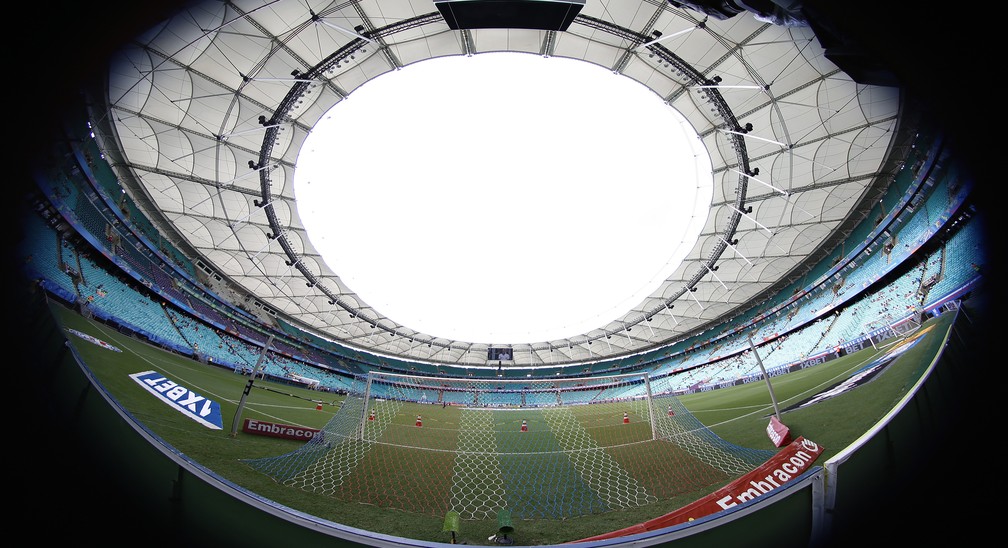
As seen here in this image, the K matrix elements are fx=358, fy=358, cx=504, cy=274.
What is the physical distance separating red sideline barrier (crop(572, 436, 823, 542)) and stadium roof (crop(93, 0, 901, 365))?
8857mm

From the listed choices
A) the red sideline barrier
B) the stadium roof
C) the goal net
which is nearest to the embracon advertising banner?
the goal net

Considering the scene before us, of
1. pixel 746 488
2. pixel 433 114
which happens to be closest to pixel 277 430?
pixel 746 488

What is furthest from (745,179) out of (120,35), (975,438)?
(120,35)

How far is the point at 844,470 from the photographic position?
2.23 meters

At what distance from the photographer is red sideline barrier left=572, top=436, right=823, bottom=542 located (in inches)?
156

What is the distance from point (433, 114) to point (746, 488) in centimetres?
2370

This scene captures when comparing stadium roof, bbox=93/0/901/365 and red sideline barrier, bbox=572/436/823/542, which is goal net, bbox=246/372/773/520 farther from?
stadium roof, bbox=93/0/901/365

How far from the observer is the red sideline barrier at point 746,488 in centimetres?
395

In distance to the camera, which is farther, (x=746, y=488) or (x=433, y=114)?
(x=433, y=114)

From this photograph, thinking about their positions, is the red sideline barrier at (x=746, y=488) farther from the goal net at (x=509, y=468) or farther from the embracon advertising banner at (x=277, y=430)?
the embracon advertising banner at (x=277, y=430)

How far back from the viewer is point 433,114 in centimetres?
2297

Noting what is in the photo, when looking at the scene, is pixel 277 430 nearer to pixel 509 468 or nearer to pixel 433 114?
pixel 509 468

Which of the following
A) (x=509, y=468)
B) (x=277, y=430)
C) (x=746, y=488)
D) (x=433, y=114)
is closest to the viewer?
(x=746, y=488)

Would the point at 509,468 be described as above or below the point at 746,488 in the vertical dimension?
below
